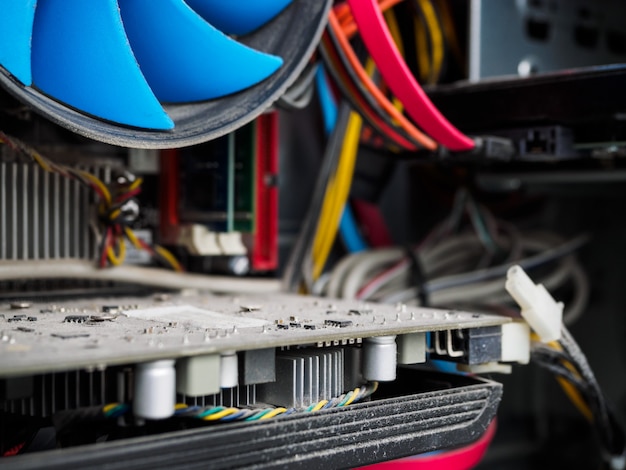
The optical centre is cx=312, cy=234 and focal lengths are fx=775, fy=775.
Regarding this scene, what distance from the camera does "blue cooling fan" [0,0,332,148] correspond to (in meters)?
0.81

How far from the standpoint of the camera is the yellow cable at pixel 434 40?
4.58 ft

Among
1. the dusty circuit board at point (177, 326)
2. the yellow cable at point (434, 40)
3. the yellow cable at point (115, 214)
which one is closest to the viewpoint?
the dusty circuit board at point (177, 326)

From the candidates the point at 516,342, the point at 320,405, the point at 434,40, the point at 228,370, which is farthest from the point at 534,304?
the point at 434,40

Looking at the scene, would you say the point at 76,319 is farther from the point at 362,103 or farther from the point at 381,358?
the point at 362,103

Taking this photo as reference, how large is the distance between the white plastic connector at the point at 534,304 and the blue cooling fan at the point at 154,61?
367 millimetres

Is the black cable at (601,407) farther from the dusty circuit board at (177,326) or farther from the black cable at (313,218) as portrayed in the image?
the black cable at (313,218)

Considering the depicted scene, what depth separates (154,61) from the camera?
949 mm

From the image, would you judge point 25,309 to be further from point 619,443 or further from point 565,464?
point 565,464

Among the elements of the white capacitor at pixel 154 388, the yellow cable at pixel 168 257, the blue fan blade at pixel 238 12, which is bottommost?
the white capacitor at pixel 154 388

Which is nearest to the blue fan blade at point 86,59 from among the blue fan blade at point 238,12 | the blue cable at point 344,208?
the blue fan blade at point 238,12

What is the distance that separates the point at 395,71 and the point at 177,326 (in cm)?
45

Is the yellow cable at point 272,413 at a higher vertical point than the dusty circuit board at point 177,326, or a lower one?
lower

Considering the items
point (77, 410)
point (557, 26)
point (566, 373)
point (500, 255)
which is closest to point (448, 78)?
point (557, 26)

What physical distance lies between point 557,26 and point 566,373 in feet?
2.16
